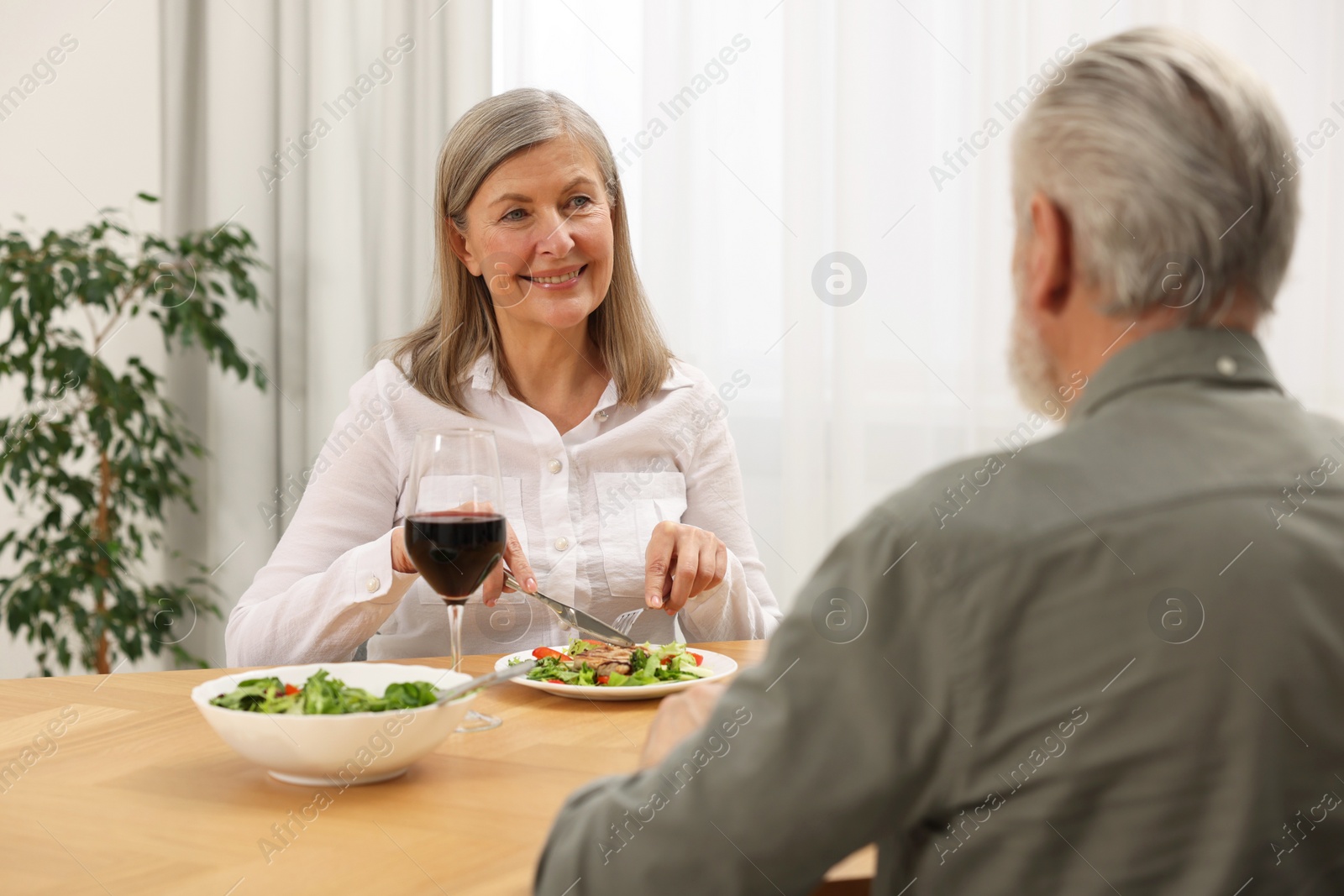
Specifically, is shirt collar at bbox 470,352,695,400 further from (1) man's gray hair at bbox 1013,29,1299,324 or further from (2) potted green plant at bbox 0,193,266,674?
(1) man's gray hair at bbox 1013,29,1299,324

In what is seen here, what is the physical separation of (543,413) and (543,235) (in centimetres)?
32

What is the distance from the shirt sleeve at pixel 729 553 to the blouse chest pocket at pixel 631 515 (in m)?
0.04

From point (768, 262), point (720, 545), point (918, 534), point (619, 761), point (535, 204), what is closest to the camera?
point (918, 534)

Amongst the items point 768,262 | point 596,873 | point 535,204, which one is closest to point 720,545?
point 535,204

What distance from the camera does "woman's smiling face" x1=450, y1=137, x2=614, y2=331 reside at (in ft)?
6.48

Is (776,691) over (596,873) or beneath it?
over

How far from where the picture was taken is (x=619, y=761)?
3.67 ft

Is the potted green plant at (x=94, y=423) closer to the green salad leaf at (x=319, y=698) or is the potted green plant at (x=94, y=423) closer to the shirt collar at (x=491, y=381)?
the shirt collar at (x=491, y=381)

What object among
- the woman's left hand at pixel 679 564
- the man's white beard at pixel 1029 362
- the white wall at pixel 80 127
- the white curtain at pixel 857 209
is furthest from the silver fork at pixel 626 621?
the white wall at pixel 80 127

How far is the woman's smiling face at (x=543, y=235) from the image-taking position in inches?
77.7

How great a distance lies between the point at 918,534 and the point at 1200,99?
1.08ft

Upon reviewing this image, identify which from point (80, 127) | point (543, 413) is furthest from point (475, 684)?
point (80, 127)

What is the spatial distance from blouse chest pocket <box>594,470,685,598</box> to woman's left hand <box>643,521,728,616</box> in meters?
0.28

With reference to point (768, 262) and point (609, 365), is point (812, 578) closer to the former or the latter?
point (609, 365)
